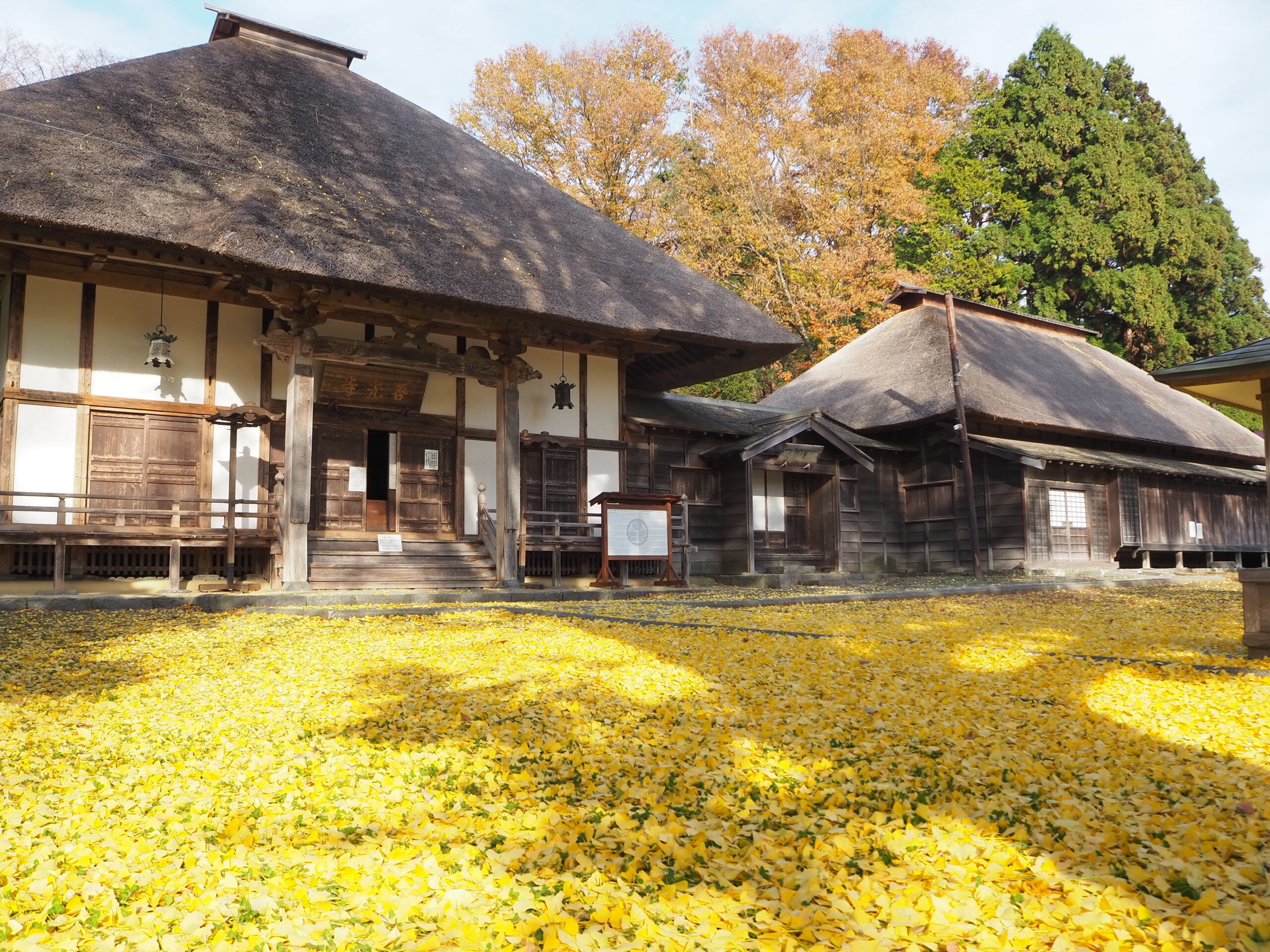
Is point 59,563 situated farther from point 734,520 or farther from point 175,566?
point 734,520

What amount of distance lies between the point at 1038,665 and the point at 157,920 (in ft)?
17.5

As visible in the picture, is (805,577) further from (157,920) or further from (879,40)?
(879,40)

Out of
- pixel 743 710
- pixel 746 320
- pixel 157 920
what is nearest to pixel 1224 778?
pixel 743 710

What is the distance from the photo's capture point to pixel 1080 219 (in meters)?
26.7

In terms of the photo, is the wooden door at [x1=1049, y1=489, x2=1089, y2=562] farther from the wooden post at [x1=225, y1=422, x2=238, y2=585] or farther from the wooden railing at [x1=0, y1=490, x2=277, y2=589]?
the wooden post at [x1=225, y1=422, x2=238, y2=585]

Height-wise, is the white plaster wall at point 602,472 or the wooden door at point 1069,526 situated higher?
the white plaster wall at point 602,472

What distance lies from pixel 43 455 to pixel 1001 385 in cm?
1715

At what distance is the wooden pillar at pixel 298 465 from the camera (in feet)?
33.0

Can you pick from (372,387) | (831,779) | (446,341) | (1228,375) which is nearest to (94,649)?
(831,779)

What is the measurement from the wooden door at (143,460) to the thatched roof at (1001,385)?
12526mm

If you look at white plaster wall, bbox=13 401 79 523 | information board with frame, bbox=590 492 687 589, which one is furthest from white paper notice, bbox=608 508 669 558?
white plaster wall, bbox=13 401 79 523

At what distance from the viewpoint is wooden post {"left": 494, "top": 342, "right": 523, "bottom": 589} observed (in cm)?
1140

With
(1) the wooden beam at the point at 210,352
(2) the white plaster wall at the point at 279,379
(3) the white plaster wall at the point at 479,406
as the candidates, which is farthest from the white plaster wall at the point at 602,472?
(1) the wooden beam at the point at 210,352

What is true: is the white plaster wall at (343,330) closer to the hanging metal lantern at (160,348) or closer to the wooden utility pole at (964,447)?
the hanging metal lantern at (160,348)
